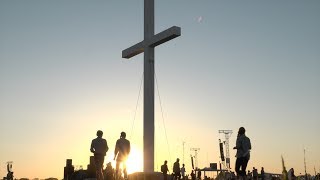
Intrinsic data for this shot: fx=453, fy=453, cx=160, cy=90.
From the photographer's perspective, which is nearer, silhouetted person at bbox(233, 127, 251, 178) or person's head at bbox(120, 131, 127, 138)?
silhouetted person at bbox(233, 127, 251, 178)

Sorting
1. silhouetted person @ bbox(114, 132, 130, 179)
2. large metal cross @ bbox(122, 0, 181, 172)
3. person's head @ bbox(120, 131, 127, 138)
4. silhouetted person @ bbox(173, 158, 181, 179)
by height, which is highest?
large metal cross @ bbox(122, 0, 181, 172)

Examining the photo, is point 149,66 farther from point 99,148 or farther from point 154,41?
point 99,148

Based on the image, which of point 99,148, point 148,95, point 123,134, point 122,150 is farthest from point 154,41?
point 99,148

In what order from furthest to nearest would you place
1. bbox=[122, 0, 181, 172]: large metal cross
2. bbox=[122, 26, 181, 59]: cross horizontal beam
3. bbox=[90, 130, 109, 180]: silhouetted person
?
bbox=[122, 0, 181, 172]: large metal cross → bbox=[122, 26, 181, 59]: cross horizontal beam → bbox=[90, 130, 109, 180]: silhouetted person

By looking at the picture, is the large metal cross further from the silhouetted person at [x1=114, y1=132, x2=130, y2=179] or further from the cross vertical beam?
the silhouetted person at [x1=114, y1=132, x2=130, y2=179]

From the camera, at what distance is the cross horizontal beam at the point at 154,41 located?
1694 cm

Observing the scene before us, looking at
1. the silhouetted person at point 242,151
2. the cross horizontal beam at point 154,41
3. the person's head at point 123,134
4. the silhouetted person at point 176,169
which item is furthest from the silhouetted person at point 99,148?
the silhouetted person at point 176,169

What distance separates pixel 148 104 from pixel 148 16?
12.1 feet

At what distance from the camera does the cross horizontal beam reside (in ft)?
55.6

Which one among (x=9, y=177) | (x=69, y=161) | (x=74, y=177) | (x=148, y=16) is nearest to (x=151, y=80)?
(x=148, y=16)

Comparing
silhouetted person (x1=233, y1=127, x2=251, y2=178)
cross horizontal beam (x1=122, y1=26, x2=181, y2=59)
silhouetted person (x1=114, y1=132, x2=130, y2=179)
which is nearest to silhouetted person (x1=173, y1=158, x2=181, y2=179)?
cross horizontal beam (x1=122, y1=26, x2=181, y2=59)

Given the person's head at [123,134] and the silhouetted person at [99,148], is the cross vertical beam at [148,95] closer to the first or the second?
the person's head at [123,134]

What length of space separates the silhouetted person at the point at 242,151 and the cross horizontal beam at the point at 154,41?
5.90m

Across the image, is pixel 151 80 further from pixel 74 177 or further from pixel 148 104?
pixel 74 177
